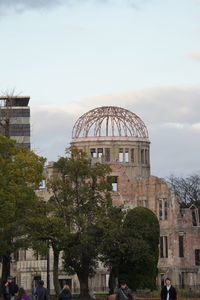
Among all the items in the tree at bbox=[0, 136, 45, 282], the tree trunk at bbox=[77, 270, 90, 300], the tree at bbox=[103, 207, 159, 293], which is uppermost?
the tree at bbox=[0, 136, 45, 282]

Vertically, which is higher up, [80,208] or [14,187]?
[14,187]

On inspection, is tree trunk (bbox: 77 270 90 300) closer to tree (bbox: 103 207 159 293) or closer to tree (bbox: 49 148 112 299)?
tree (bbox: 49 148 112 299)

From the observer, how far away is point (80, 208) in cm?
6100

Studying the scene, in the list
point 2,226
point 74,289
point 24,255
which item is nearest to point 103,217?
point 2,226

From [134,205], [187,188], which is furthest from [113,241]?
[187,188]

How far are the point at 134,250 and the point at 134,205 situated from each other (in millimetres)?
21550

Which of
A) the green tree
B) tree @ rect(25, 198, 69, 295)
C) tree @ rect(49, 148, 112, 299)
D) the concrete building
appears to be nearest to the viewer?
tree @ rect(25, 198, 69, 295)

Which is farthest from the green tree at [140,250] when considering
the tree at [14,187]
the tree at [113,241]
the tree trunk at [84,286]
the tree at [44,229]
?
the tree at [14,187]

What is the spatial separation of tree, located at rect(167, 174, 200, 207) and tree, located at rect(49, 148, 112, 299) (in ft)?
184

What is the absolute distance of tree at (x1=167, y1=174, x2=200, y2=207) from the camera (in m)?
120

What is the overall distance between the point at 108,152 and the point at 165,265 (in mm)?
18149

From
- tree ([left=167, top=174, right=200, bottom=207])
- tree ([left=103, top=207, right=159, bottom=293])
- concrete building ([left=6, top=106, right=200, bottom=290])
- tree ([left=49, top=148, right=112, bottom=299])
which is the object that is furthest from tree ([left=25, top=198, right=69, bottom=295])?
tree ([left=167, top=174, right=200, bottom=207])

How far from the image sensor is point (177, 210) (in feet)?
254

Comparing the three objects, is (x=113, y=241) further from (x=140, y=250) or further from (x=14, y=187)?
(x=14, y=187)
